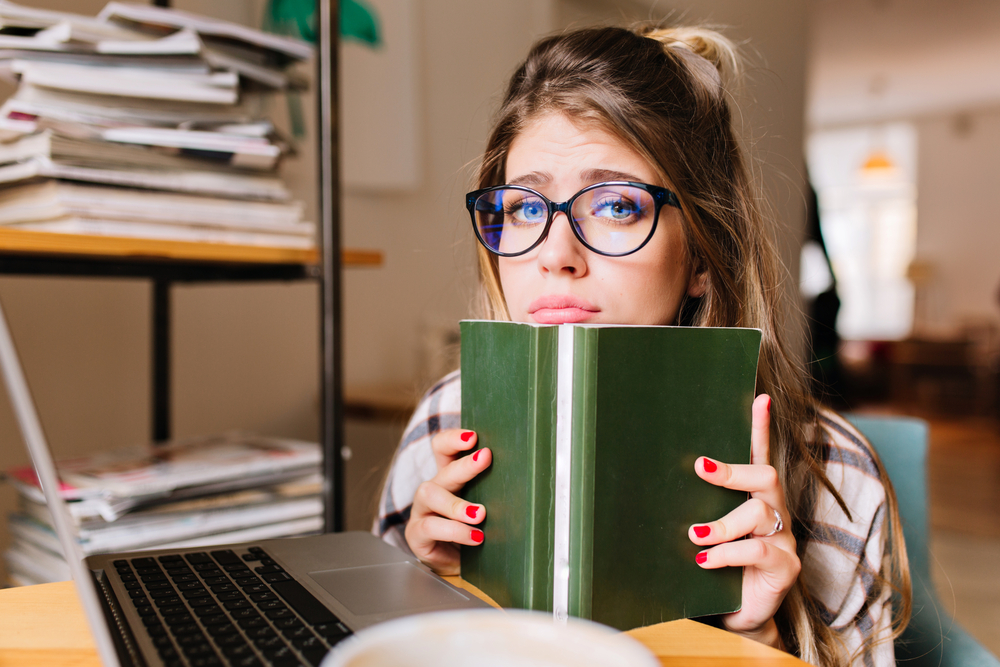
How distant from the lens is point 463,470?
0.61m

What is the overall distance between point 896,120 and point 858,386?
3251 millimetres

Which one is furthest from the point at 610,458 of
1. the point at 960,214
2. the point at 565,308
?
the point at 960,214

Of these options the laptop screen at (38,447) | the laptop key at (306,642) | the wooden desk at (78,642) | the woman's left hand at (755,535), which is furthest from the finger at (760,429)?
the laptop screen at (38,447)

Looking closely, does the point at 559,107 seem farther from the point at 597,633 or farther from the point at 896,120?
the point at 896,120

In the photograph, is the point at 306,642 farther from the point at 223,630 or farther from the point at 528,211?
the point at 528,211

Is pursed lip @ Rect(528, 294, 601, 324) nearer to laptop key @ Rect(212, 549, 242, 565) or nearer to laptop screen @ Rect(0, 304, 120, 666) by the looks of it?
laptop key @ Rect(212, 549, 242, 565)

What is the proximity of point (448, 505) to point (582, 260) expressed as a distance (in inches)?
10.1

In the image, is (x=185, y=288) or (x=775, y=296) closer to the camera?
(x=775, y=296)

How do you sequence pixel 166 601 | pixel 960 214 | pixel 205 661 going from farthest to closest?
pixel 960 214 → pixel 166 601 → pixel 205 661

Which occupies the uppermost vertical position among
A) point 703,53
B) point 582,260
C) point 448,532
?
point 703,53

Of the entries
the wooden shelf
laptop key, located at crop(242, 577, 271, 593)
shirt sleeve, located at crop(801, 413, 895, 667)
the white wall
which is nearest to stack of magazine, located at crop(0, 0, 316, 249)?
the wooden shelf

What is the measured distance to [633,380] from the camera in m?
0.51

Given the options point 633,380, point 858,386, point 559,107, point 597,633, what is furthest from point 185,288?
point 858,386

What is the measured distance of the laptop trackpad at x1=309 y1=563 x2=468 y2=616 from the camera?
1.81 ft
